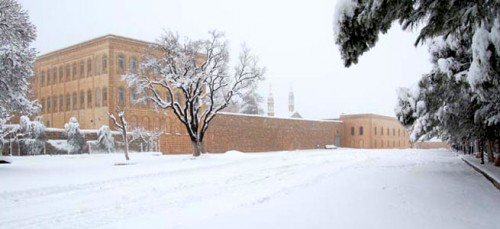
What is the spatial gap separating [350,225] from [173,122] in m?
45.3

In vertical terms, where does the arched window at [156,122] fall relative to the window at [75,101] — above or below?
below

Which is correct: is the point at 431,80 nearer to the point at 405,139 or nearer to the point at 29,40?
the point at 29,40

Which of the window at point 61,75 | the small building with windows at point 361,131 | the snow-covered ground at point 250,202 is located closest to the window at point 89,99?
the window at point 61,75

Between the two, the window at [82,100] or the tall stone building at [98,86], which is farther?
the window at [82,100]

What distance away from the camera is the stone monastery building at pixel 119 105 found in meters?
44.6

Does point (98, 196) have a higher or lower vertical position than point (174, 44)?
lower

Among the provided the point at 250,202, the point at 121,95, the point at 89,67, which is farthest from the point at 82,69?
the point at 250,202

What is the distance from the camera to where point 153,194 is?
453 inches

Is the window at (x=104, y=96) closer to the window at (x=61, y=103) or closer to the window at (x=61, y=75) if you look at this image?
the window at (x=61, y=103)

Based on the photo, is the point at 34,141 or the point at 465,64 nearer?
the point at 465,64

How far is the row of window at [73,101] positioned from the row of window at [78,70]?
1957 millimetres

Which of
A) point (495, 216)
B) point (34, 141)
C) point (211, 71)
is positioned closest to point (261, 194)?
point (495, 216)

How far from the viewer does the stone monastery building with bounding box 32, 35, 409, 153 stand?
44562 mm

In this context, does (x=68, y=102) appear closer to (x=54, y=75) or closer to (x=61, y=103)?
(x=61, y=103)
